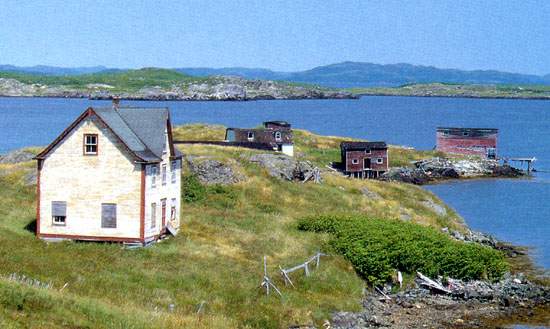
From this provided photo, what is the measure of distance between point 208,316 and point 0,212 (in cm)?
2032

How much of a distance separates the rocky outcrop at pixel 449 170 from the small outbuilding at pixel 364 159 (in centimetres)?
209

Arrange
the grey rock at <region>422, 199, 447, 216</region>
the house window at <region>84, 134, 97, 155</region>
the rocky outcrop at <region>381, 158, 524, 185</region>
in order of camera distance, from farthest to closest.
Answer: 1. the rocky outcrop at <region>381, 158, 524, 185</region>
2. the grey rock at <region>422, 199, 447, 216</region>
3. the house window at <region>84, 134, 97, 155</region>

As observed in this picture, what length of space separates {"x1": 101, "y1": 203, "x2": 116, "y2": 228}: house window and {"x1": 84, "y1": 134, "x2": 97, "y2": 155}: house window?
2.87m

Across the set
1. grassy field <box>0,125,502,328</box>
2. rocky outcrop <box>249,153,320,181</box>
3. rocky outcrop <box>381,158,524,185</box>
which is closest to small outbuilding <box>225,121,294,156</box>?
rocky outcrop <box>381,158,524,185</box>

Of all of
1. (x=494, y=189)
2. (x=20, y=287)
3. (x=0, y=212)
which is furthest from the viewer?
(x=494, y=189)

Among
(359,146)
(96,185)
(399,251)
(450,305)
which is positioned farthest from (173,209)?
(359,146)

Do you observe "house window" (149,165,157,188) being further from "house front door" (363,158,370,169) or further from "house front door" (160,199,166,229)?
"house front door" (363,158,370,169)

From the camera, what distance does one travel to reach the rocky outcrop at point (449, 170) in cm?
11556

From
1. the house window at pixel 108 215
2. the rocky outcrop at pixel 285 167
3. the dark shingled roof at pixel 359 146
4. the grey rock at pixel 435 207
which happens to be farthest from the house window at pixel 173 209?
the dark shingled roof at pixel 359 146

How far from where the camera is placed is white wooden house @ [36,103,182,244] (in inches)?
1807

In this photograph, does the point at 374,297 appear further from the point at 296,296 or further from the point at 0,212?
the point at 0,212

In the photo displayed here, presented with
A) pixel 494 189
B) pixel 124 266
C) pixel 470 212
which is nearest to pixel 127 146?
pixel 124 266

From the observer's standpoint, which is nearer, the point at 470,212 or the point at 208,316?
the point at 208,316

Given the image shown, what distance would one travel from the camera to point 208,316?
36.2m
